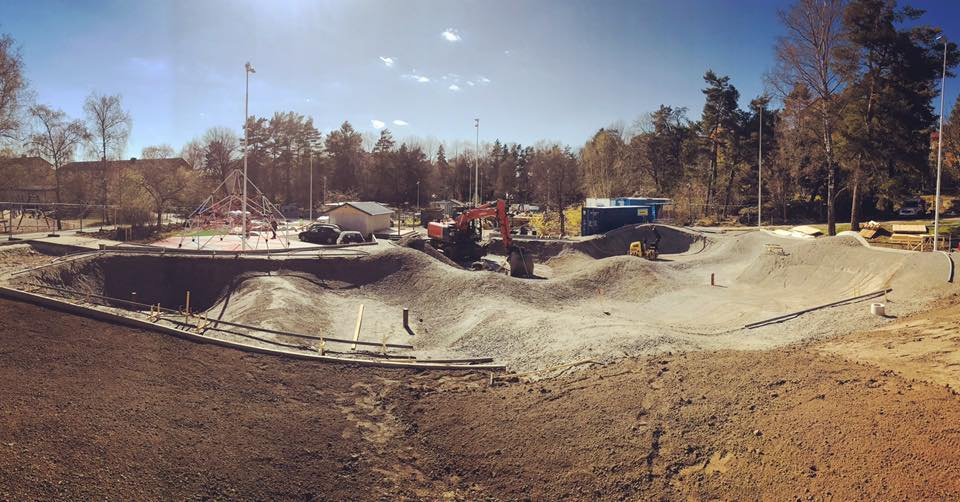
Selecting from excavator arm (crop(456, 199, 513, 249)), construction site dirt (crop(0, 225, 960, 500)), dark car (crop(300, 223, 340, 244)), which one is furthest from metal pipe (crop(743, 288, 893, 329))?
dark car (crop(300, 223, 340, 244))

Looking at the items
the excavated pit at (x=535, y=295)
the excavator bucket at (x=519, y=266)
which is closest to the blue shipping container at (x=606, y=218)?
the excavated pit at (x=535, y=295)

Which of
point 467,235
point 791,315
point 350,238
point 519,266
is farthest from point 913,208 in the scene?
point 350,238

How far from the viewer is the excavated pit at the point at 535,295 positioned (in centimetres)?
1576

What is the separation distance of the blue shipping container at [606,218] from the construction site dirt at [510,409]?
25.1m

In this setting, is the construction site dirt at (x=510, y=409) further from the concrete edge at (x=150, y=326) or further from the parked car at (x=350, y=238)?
the parked car at (x=350, y=238)

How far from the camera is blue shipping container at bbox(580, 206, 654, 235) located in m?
43.7

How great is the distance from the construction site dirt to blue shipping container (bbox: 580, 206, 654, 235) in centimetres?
2506

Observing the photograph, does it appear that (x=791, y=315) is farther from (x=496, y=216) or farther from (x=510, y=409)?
(x=496, y=216)

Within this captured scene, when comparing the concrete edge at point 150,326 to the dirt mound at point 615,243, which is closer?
the concrete edge at point 150,326

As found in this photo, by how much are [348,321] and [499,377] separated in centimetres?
885

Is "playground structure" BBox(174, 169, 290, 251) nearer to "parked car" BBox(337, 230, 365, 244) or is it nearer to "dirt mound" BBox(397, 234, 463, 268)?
"parked car" BBox(337, 230, 365, 244)

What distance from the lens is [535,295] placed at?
22.2 meters

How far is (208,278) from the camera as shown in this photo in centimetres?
2359

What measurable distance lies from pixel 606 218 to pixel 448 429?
119 feet
